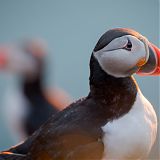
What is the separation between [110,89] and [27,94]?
3.36 meters

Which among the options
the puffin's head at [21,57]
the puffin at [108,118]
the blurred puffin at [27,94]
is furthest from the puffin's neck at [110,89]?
the puffin's head at [21,57]

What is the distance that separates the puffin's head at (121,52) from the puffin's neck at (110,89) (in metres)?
0.03

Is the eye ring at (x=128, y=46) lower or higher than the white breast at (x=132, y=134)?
higher

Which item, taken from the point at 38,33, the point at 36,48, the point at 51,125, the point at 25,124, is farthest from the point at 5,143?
the point at 51,125

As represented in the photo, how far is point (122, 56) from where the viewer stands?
4.93 m

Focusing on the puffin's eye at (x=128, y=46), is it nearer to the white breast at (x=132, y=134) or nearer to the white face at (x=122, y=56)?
the white face at (x=122, y=56)

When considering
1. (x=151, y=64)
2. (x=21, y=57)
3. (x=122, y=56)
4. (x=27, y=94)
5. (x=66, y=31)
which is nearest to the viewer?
(x=122, y=56)

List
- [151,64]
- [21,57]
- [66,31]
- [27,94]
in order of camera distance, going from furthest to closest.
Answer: [66,31]
[21,57]
[27,94]
[151,64]

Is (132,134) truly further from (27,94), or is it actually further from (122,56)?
(27,94)

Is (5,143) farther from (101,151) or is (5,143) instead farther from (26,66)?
(101,151)

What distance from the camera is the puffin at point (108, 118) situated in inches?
188

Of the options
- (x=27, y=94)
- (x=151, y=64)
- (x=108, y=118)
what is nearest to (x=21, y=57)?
(x=27, y=94)

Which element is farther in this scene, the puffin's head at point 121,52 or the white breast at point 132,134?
the puffin's head at point 121,52

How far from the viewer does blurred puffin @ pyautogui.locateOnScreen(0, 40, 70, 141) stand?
759 cm
